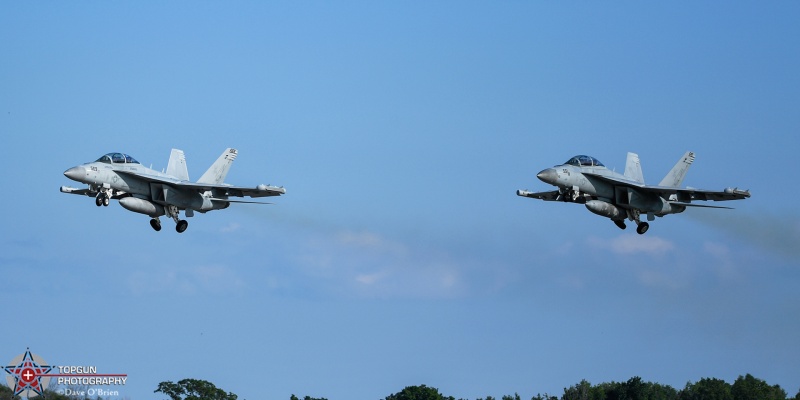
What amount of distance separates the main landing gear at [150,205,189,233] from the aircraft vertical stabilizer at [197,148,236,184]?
3125 millimetres

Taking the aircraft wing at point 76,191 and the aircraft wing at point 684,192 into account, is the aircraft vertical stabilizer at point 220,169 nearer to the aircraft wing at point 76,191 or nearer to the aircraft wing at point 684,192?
the aircraft wing at point 76,191

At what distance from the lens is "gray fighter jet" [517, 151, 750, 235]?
209 ft

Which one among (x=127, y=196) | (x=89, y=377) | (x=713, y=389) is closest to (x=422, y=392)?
(x=713, y=389)

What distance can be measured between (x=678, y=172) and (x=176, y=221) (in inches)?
1045

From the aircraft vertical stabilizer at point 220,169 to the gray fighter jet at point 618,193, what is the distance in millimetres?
17551

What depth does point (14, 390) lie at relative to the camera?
70.6 m

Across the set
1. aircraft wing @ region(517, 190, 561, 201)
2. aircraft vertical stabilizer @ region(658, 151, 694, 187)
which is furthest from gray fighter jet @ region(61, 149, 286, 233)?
aircraft vertical stabilizer @ region(658, 151, 694, 187)

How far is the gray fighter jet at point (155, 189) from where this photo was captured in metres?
64.9

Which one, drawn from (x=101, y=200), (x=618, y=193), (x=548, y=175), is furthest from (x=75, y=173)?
(x=618, y=193)

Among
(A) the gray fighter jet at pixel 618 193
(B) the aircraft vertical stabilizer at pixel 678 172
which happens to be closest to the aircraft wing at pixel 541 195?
(A) the gray fighter jet at pixel 618 193

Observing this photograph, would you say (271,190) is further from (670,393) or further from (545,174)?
(670,393)

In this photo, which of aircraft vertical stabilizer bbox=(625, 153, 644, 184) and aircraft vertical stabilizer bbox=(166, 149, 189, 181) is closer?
aircraft vertical stabilizer bbox=(625, 153, 644, 184)

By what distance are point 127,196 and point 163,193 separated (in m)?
2.15

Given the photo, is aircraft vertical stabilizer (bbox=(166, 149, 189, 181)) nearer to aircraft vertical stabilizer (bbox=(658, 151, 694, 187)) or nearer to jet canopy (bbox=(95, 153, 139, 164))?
jet canopy (bbox=(95, 153, 139, 164))
